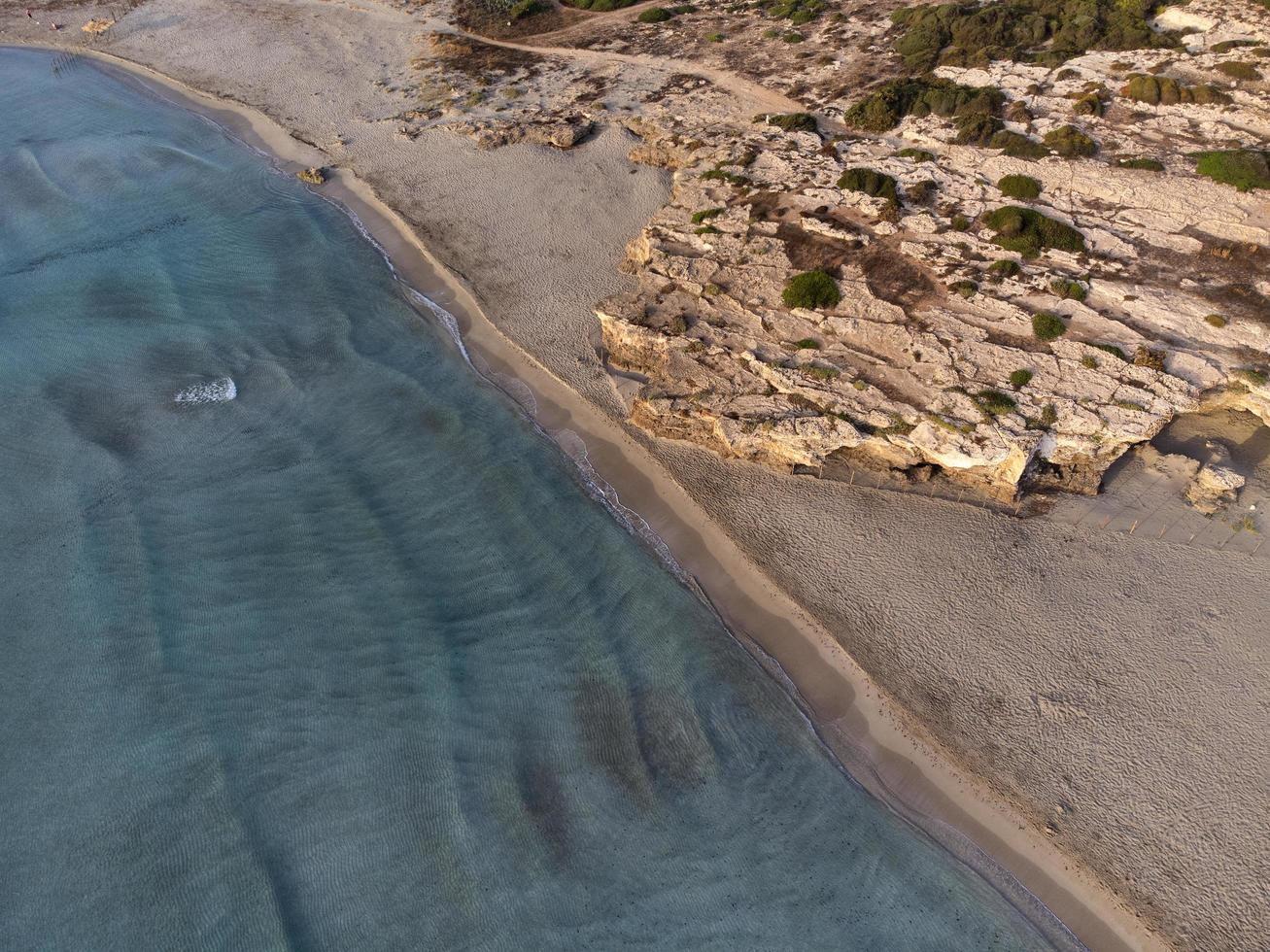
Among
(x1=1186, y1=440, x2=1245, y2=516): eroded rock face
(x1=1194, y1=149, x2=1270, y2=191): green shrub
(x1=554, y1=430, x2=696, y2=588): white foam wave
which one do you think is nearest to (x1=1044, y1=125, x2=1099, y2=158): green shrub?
(x1=1194, y1=149, x2=1270, y2=191): green shrub

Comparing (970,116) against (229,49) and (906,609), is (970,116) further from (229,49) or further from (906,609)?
(229,49)

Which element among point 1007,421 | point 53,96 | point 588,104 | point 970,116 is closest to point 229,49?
point 53,96

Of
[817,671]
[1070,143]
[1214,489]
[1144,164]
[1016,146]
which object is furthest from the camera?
[1016,146]

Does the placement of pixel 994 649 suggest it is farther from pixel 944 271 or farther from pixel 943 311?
pixel 944 271

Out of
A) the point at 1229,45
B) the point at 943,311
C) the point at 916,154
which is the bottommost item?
the point at 943,311

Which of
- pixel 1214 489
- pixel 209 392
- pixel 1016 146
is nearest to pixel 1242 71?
pixel 1016 146

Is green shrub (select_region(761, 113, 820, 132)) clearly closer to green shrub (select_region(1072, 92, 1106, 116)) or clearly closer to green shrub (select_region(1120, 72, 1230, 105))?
green shrub (select_region(1072, 92, 1106, 116))

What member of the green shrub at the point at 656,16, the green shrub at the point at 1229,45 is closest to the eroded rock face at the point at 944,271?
the green shrub at the point at 1229,45
